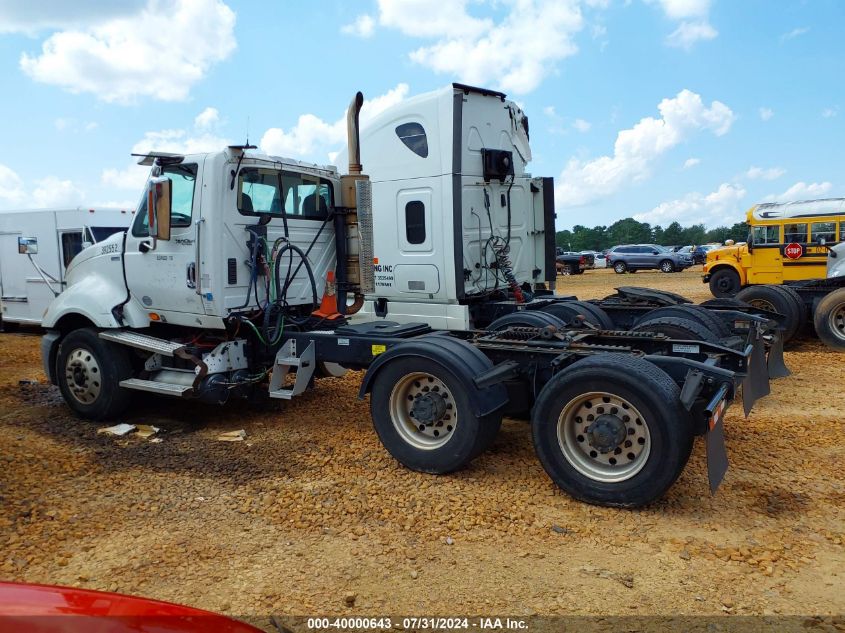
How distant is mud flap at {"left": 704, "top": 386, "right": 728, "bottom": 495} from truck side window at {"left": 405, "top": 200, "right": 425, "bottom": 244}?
16.6 feet

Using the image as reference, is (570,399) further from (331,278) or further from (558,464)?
(331,278)

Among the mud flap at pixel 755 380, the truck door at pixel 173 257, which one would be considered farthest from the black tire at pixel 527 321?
the truck door at pixel 173 257

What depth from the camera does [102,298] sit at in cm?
714

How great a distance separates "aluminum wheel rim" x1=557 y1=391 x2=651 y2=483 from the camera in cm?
458

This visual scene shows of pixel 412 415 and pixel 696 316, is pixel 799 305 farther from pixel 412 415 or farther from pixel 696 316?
pixel 412 415

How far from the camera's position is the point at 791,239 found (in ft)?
50.5

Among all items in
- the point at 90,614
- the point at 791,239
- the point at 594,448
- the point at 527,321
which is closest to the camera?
the point at 90,614

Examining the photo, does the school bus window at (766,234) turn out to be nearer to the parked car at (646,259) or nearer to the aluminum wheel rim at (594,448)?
the aluminum wheel rim at (594,448)

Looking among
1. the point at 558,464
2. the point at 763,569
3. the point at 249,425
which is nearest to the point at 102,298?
the point at 249,425

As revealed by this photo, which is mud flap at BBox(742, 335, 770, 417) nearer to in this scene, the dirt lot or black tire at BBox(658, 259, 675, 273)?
the dirt lot

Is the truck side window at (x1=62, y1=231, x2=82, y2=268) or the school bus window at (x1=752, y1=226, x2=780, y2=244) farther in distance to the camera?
the school bus window at (x1=752, y1=226, x2=780, y2=244)

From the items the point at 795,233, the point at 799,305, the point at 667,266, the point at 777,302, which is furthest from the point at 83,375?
the point at 667,266

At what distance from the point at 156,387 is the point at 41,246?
898 centimetres

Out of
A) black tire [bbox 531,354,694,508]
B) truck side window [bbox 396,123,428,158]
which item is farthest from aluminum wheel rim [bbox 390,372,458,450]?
truck side window [bbox 396,123,428,158]
